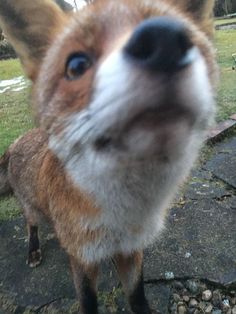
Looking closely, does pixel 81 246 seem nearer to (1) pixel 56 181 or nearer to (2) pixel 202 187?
(1) pixel 56 181

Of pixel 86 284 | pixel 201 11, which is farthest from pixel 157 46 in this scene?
pixel 86 284

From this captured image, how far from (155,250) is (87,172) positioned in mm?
1580

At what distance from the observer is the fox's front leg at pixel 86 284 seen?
A: 2.56m

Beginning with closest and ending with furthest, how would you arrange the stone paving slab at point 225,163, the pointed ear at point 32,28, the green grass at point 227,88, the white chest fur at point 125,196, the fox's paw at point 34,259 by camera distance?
the white chest fur at point 125,196 < the pointed ear at point 32,28 < the fox's paw at point 34,259 < the stone paving slab at point 225,163 < the green grass at point 227,88

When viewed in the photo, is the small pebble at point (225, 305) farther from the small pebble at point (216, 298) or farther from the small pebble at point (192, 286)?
the small pebble at point (192, 286)

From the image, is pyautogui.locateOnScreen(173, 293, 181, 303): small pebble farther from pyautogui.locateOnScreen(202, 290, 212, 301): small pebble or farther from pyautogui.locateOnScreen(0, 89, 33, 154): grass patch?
pyautogui.locateOnScreen(0, 89, 33, 154): grass patch

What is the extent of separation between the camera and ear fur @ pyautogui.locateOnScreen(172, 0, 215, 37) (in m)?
2.20

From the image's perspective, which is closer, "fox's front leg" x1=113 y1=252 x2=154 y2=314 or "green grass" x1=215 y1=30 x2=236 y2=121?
"fox's front leg" x1=113 y1=252 x2=154 y2=314

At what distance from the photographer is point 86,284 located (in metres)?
2.61

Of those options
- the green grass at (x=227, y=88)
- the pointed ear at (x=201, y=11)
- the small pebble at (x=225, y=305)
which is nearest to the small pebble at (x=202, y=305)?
the small pebble at (x=225, y=305)

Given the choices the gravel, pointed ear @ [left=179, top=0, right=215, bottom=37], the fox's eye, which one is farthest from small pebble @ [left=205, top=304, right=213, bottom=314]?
the fox's eye

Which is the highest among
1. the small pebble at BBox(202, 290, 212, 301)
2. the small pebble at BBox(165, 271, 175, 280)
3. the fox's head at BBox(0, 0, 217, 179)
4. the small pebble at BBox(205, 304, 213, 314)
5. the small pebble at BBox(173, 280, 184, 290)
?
the fox's head at BBox(0, 0, 217, 179)

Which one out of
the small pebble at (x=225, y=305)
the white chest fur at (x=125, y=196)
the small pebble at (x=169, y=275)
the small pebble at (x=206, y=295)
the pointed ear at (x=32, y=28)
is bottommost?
the small pebble at (x=225, y=305)

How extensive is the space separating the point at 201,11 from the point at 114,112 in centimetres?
121
